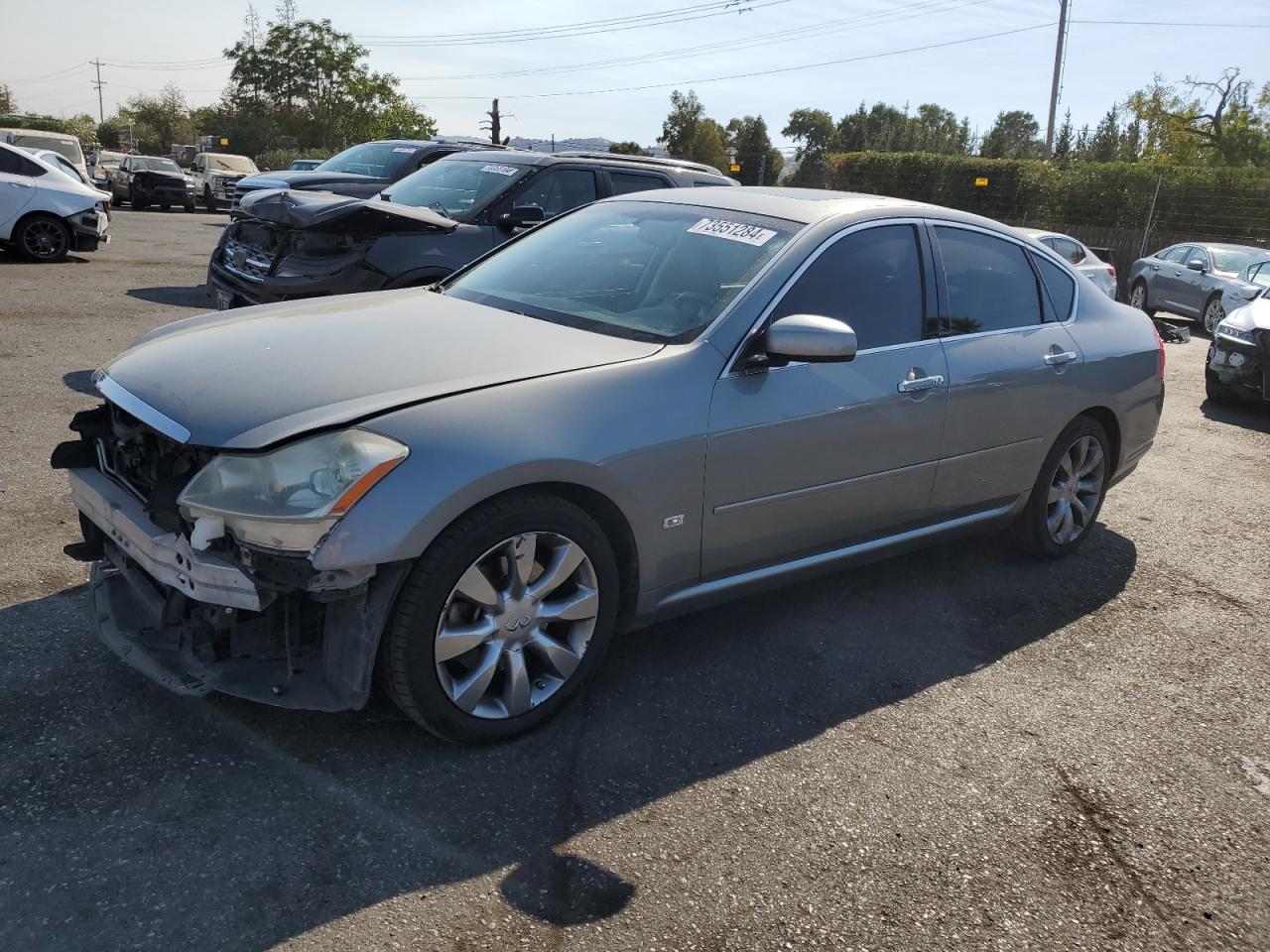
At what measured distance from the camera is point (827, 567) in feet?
13.4

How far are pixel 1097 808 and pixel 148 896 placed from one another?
2.63m

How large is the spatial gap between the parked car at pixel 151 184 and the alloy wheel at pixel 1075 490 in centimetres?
3086

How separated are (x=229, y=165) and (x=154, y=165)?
2926mm

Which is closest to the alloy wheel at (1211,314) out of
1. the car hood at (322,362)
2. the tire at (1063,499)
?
the tire at (1063,499)

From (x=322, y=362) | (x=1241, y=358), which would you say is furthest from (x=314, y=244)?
(x=1241, y=358)

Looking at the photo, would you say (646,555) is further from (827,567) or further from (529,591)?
(827,567)

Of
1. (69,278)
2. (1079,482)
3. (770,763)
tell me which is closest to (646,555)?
(770,763)

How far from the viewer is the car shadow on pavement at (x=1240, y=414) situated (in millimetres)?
9578

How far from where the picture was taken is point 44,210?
14.0 metres

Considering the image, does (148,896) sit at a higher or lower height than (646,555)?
lower

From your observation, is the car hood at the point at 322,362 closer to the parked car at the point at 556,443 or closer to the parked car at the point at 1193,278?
the parked car at the point at 556,443

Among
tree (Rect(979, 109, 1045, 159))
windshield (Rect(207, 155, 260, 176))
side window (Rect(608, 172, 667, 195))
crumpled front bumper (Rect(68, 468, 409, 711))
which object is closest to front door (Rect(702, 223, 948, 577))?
crumpled front bumper (Rect(68, 468, 409, 711))

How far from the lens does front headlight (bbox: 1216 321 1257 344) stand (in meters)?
9.90

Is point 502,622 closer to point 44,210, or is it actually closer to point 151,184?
point 44,210
